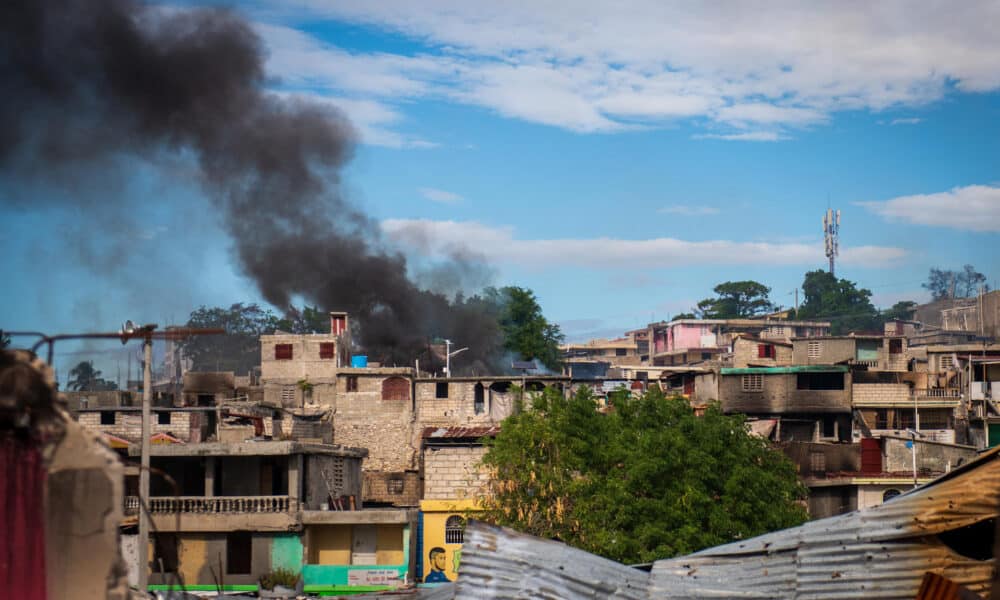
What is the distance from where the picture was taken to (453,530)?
118 feet

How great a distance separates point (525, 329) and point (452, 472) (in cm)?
3717

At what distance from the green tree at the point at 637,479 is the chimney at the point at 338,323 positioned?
2153cm

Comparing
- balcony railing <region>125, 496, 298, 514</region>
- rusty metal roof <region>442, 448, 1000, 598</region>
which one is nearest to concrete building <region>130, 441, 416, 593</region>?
balcony railing <region>125, 496, 298, 514</region>

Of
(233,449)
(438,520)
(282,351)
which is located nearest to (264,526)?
(233,449)

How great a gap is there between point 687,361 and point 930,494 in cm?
7529

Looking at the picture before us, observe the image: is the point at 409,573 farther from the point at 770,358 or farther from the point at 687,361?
the point at 687,361

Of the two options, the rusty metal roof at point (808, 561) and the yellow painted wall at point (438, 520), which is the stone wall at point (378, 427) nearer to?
the yellow painted wall at point (438, 520)

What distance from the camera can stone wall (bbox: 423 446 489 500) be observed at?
1497 inches

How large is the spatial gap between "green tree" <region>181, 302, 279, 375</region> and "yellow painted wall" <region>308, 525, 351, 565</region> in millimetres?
54825

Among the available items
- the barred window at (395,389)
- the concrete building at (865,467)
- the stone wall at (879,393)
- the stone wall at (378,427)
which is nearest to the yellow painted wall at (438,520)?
the concrete building at (865,467)

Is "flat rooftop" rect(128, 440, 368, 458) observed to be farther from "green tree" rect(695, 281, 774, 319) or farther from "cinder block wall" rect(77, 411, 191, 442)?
"green tree" rect(695, 281, 774, 319)

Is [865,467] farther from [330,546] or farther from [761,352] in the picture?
[330,546]

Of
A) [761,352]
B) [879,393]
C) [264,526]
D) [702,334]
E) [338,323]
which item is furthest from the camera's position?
[702,334]

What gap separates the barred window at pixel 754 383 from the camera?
4659cm
